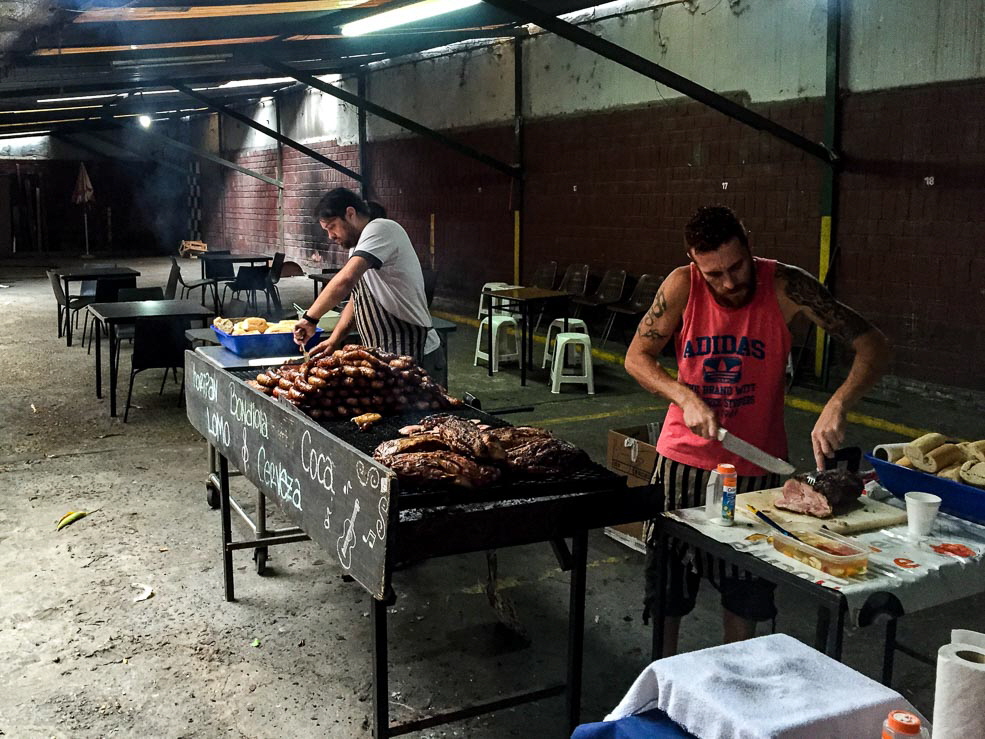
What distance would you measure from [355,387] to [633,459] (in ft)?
6.19

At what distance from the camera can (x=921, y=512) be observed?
2.65 meters

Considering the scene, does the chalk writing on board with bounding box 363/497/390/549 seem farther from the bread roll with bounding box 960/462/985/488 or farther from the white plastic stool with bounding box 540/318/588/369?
the white plastic stool with bounding box 540/318/588/369

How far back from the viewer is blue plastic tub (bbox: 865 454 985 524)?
2.76 meters

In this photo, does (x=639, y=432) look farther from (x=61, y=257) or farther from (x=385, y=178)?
(x=61, y=257)

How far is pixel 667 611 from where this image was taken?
3125 mm

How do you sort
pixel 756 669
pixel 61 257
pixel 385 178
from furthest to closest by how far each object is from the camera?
pixel 61 257 < pixel 385 178 < pixel 756 669

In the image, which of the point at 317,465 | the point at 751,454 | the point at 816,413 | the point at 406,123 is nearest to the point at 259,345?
the point at 317,465

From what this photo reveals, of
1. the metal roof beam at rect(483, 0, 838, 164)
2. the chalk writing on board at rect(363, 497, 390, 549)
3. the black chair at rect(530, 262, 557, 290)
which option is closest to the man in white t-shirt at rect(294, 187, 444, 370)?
the chalk writing on board at rect(363, 497, 390, 549)

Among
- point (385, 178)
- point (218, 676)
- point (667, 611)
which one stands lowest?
point (218, 676)

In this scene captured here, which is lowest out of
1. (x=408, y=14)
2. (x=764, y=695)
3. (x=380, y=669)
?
(x=380, y=669)

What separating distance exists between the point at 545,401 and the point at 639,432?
10.6 feet

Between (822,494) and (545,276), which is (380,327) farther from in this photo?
(545,276)

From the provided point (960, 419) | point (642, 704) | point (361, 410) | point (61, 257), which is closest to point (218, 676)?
point (361, 410)

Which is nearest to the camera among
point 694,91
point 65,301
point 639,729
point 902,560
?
point 639,729
